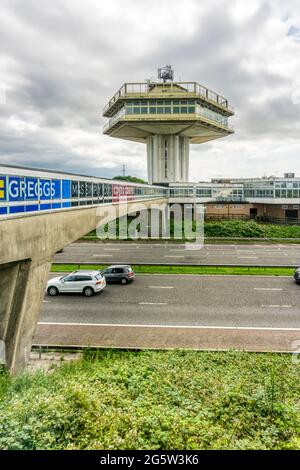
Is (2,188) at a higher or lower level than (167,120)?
lower

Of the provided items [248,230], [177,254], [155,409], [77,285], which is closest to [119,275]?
[77,285]

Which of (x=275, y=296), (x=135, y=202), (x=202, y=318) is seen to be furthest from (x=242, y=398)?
(x=135, y=202)

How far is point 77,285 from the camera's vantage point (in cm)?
2188

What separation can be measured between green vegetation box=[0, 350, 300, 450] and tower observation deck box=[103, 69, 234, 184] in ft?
139

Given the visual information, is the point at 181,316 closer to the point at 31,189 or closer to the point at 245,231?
the point at 31,189

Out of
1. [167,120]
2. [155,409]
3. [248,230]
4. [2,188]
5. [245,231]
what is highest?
[167,120]

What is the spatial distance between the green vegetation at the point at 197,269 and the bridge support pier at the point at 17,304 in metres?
17.0

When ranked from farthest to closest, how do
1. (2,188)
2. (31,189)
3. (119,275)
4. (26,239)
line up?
1. (119,275)
2. (31,189)
3. (26,239)
4. (2,188)

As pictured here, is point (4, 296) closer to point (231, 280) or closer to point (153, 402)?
point (153, 402)

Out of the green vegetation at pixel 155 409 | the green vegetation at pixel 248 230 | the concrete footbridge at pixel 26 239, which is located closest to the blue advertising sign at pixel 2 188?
A: the concrete footbridge at pixel 26 239

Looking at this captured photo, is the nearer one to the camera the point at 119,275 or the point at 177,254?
the point at 119,275

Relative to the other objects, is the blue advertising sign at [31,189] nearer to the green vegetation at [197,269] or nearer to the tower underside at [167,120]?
A: the green vegetation at [197,269]

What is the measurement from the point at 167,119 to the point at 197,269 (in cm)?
2620

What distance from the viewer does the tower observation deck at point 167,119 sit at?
156 ft
